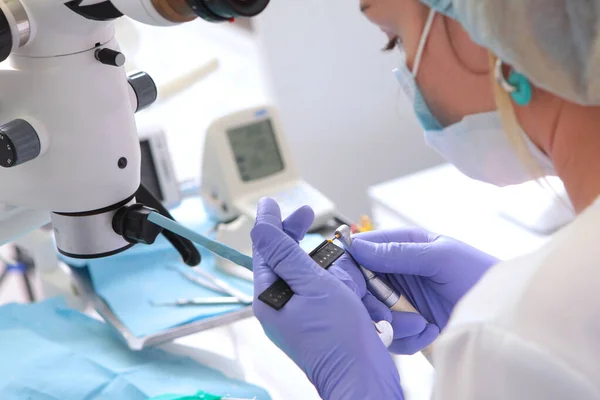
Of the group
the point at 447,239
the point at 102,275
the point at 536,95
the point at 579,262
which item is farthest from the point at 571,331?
the point at 102,275

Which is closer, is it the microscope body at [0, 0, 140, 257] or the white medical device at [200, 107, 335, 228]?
the microscope body at [0, 0, 140, 257]

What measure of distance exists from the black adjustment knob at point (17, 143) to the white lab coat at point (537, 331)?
0.40 m

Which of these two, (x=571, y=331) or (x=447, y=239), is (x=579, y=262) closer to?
(x=571, y=331)

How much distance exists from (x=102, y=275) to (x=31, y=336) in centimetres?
20

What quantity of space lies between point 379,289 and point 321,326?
0.14 meters

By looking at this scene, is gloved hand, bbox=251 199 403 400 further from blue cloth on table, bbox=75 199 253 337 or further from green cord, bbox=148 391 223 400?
blue cloth on table, bbox=75 199 253 337

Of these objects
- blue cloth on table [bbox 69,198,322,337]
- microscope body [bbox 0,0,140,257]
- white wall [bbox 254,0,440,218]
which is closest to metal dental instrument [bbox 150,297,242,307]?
blue cloth on table [bbox 69,198,322,337]

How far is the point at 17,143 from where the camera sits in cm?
63

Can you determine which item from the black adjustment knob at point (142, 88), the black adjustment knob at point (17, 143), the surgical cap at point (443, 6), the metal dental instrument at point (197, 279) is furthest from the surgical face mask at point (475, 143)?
the metal dental instrument at point (197, 279)

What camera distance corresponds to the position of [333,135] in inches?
74.2

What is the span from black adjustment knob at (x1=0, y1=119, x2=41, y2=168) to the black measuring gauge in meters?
0.28

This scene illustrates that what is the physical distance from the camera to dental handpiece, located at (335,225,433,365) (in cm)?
86

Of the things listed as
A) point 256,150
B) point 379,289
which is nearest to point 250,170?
point 256,150

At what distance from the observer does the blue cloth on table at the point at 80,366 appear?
0.91 metres
